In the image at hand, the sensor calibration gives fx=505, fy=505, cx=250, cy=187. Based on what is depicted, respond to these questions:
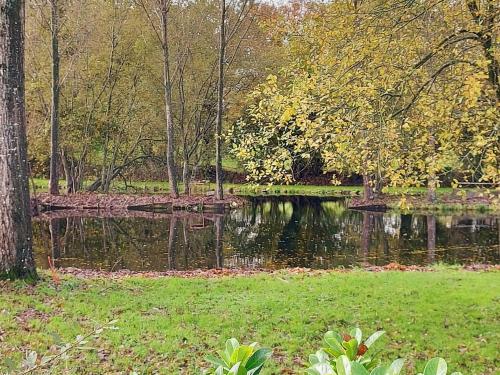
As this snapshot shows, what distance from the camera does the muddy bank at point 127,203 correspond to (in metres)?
25.6

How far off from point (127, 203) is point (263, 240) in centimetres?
1100

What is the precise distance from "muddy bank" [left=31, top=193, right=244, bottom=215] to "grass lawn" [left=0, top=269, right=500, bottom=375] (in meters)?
16.3

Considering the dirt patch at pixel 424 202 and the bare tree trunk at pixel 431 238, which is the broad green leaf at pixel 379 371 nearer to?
the bare tree trunk at pixel 431 238

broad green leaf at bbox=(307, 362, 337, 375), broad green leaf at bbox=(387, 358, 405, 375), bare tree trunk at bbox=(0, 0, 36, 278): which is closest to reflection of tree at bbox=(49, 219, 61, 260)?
bare tree trunk at bbox=(0, 0, 36, 278)

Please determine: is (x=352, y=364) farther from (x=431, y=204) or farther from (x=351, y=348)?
(x=431, y=204)

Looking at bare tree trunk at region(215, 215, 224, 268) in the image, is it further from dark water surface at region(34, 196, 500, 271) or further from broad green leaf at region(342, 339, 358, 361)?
broad green leaf at region(342, 339, 358, 361)

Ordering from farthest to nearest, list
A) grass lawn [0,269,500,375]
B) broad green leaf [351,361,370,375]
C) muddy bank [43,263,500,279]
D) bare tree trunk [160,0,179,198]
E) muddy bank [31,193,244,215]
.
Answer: bare tree trunk [160,0,179,198] → muddy bank [31,193,244,215] → muddy bank [43,263,500,279] → grass lawn [0,269,500,375] → broad green leaf [351,361,370,375]

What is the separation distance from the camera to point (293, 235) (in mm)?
19641

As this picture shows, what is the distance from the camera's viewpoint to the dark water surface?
14727mm

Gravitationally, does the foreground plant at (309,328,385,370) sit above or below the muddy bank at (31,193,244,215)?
above

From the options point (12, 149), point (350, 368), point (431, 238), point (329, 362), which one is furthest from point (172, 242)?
point (350, 368)

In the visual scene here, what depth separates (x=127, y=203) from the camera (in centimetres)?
2683

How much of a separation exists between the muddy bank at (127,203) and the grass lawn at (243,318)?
16343mm

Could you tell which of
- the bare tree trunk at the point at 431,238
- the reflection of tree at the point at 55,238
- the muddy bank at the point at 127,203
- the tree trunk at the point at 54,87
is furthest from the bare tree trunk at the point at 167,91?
the bare tree trunk at the point at 431,238
